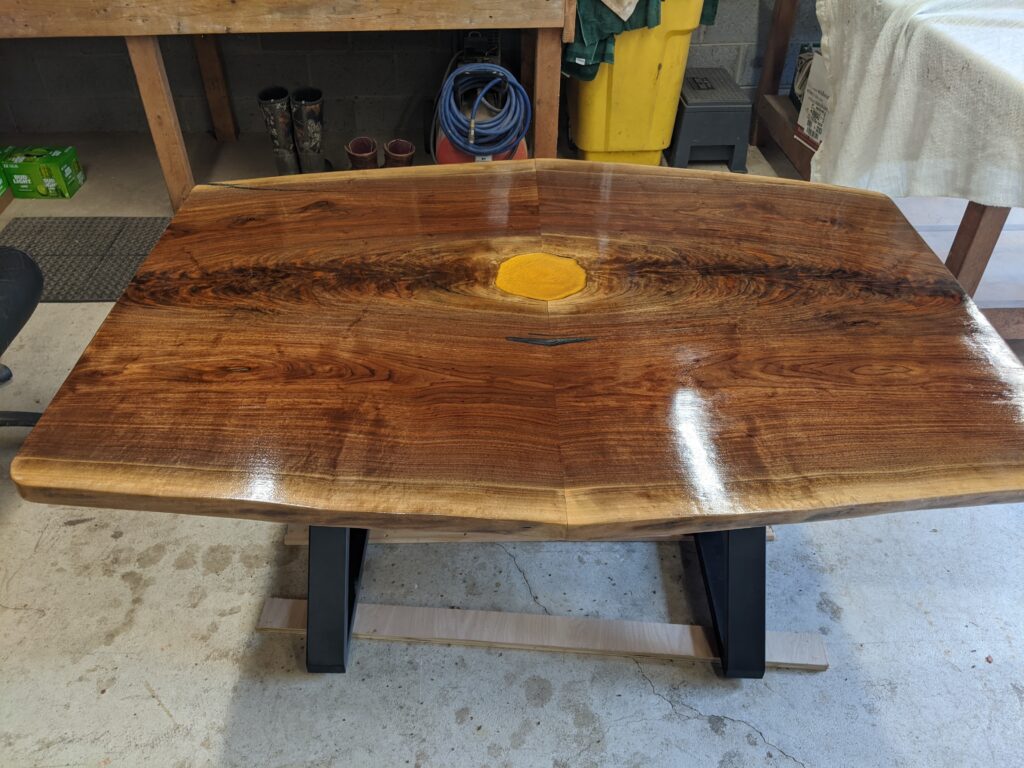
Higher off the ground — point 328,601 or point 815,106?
point 815,106

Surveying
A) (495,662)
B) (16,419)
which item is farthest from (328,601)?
(16,419)

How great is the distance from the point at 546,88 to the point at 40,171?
184 cm

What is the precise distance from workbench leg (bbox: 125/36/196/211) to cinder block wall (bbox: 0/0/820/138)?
0.70 m

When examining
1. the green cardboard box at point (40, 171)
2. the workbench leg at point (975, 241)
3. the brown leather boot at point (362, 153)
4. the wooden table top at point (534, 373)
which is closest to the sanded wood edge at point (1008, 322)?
the workbench leg at point (975, 241)

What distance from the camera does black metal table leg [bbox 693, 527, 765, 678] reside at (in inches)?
51.6

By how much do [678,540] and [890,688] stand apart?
46 centimetres

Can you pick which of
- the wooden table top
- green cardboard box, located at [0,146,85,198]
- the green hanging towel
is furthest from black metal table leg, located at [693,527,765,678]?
green cardboard box, located at [0,146,85,198]

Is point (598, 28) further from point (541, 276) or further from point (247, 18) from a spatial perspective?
point (541, 276)

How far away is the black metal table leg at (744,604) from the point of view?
1.31 metres

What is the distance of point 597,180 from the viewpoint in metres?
1.44

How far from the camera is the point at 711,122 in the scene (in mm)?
2764

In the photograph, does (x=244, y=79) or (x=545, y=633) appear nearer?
(x=545, y=633)

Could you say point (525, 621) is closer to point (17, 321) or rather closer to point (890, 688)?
point (890, 688)


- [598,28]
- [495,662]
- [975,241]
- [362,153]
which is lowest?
[495,662]
